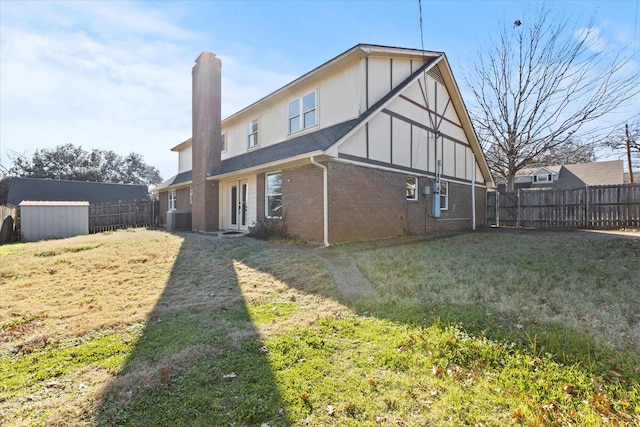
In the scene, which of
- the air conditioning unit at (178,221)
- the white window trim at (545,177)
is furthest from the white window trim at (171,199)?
the white window trim at (545,177)

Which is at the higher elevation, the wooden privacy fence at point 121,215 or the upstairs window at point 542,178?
the upstairs window at point 542,178

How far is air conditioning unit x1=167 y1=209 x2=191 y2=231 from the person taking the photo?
1530 cm

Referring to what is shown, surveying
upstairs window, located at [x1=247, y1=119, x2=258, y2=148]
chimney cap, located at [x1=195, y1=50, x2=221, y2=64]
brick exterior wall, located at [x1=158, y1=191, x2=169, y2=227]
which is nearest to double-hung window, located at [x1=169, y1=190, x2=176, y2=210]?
brick exterior wall, located at [x1=158, y1=191, x2=169, y2=227]

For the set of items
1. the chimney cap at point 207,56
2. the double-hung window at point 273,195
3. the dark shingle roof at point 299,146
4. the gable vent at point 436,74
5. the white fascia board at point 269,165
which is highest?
the chimney cap at point 207,56

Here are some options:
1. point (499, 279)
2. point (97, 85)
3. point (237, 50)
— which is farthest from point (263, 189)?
point (499, 279)

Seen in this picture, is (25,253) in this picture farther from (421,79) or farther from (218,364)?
(421,79)

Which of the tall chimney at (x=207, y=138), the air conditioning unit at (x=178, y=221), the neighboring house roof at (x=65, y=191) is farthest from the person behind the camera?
the neighboring house roof at (x=65, y=191)

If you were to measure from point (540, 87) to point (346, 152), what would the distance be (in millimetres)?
17093

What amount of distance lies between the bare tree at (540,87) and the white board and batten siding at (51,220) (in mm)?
24211

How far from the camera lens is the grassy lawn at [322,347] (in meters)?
2.37

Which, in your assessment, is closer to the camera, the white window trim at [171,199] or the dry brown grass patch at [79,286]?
the dry brown grass patch at [79,286]

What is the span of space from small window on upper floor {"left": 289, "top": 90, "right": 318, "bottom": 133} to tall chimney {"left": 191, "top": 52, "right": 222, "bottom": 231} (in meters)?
4.14

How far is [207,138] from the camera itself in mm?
14445

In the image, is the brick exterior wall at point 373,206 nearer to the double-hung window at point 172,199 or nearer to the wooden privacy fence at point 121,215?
the double-hung window at point 172,199
